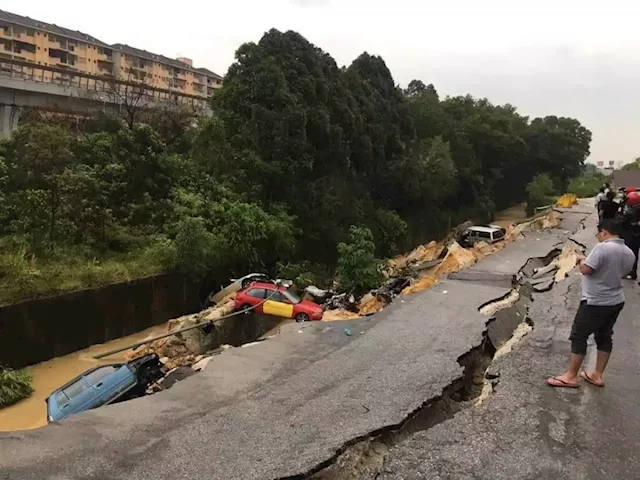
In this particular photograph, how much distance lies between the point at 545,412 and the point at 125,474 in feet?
11.3

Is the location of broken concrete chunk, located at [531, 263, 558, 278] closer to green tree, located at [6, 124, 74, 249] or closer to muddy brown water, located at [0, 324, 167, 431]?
muddy brown water, located at [0, 324, 167, 431]

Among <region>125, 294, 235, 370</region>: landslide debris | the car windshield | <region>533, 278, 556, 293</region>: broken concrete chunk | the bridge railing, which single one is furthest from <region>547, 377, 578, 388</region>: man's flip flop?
the bridge railing

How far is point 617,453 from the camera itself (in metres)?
4.21

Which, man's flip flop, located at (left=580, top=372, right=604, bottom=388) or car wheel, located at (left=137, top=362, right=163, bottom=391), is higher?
man's flip flop, located at (left=580, top=372, right=604, bottom=388)

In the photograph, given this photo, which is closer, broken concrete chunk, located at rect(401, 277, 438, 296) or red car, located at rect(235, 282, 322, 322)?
broken concrete chunk, located at rect(401, 277, 438, 296)

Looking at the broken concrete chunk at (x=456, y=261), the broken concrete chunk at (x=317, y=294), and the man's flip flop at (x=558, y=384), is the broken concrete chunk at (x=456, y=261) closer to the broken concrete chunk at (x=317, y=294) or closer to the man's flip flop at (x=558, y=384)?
the broken concrete chunk at (x=317, y=294)

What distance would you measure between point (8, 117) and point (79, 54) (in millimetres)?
28734

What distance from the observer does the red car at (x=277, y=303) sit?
14234 mm

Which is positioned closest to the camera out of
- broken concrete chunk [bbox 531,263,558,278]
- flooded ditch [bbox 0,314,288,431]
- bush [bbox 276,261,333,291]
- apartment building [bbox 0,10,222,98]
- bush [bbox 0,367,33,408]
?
broken concrete chunk [bbox 531,263,558,278]

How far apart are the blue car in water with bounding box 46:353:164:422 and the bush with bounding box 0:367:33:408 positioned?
4.57m

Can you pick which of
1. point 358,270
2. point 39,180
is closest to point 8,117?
point 39,180

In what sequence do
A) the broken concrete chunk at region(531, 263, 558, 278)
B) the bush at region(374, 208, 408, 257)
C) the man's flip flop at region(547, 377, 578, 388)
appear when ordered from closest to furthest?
the man's flip flop at region(547, 377, 578, 388) → the broken concrete chunk at region(531, 263, 558, 278) → the bush at region(374, 208, 408, 257)

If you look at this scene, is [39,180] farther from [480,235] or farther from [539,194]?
[539,194]

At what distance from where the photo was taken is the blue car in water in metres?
8.06
